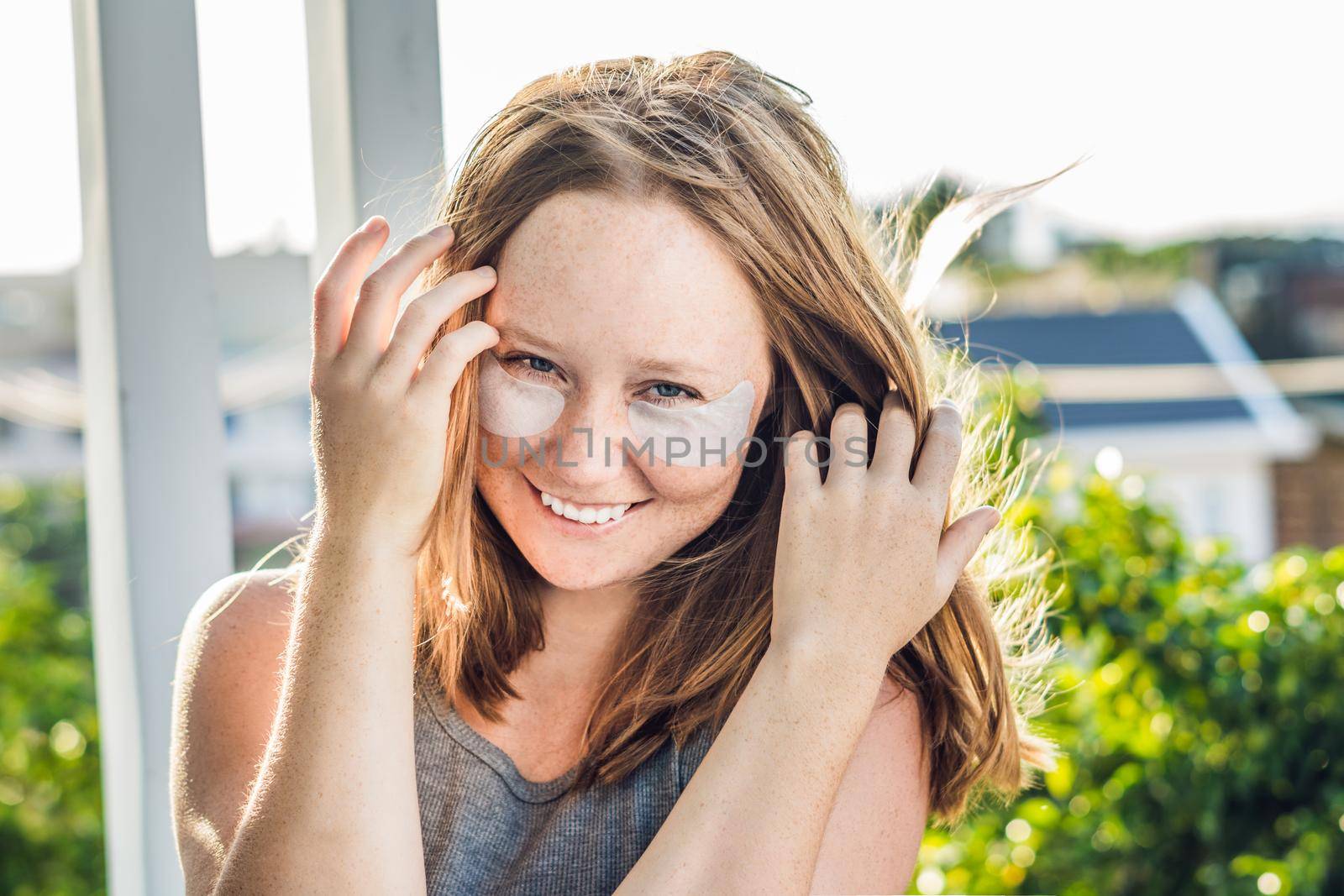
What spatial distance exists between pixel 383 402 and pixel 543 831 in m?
0.50

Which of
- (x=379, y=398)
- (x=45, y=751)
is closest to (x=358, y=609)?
(x=379, y=398)

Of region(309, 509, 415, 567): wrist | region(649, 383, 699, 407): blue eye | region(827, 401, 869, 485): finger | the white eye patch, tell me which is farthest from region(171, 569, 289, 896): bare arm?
region(827, 401, 869, 485): finger

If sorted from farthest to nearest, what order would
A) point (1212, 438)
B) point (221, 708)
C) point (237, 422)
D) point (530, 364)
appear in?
point (1212, 438), point (237, 422), point (221, 708), point (530, 364)

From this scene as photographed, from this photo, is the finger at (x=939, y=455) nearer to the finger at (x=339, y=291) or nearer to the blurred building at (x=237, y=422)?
the finger at (x=339, y=291)

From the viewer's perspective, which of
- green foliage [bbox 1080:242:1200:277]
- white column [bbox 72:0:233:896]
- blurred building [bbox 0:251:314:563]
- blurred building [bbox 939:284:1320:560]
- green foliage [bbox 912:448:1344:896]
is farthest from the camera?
green foliage [bbox 1080:242:1200:277]

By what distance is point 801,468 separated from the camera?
1017 millimetres

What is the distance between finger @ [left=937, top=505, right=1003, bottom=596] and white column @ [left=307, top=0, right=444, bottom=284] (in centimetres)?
70

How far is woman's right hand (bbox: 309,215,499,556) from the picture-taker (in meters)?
0.90

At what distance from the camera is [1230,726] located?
2.15m

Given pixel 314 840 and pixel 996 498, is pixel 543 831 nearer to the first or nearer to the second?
pixel 314 840

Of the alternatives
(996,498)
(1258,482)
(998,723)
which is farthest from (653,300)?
(1258,482)

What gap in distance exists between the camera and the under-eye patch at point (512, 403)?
0.98 meters

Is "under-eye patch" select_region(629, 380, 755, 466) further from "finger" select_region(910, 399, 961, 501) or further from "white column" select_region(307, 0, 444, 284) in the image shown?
"white column" select_region(307, 0, 444, 284)

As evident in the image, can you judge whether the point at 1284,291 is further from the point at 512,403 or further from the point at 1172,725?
the point at 512,403
